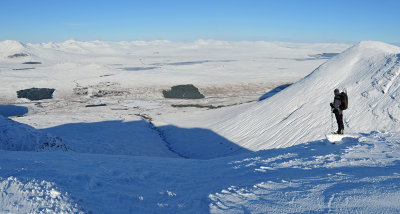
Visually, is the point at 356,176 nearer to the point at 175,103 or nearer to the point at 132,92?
the point at 175,103

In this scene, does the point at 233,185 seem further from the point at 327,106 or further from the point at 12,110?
the point at 12,110

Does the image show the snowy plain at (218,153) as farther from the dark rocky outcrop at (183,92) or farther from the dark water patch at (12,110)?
the dark rocky outcrop at (183,92)

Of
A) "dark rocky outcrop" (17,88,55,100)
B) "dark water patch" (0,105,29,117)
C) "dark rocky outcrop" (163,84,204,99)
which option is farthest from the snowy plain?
"dark rocky outcrop" (163,84,204,99)

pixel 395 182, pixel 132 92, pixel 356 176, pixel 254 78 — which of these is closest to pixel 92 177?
pixel 356 176

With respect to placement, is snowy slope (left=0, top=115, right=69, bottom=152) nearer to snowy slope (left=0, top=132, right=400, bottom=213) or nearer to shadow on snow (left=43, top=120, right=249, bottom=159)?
shadow on snow (left=43, top=120, right=249, bottom=159)

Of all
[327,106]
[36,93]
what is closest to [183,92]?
[36,93]
